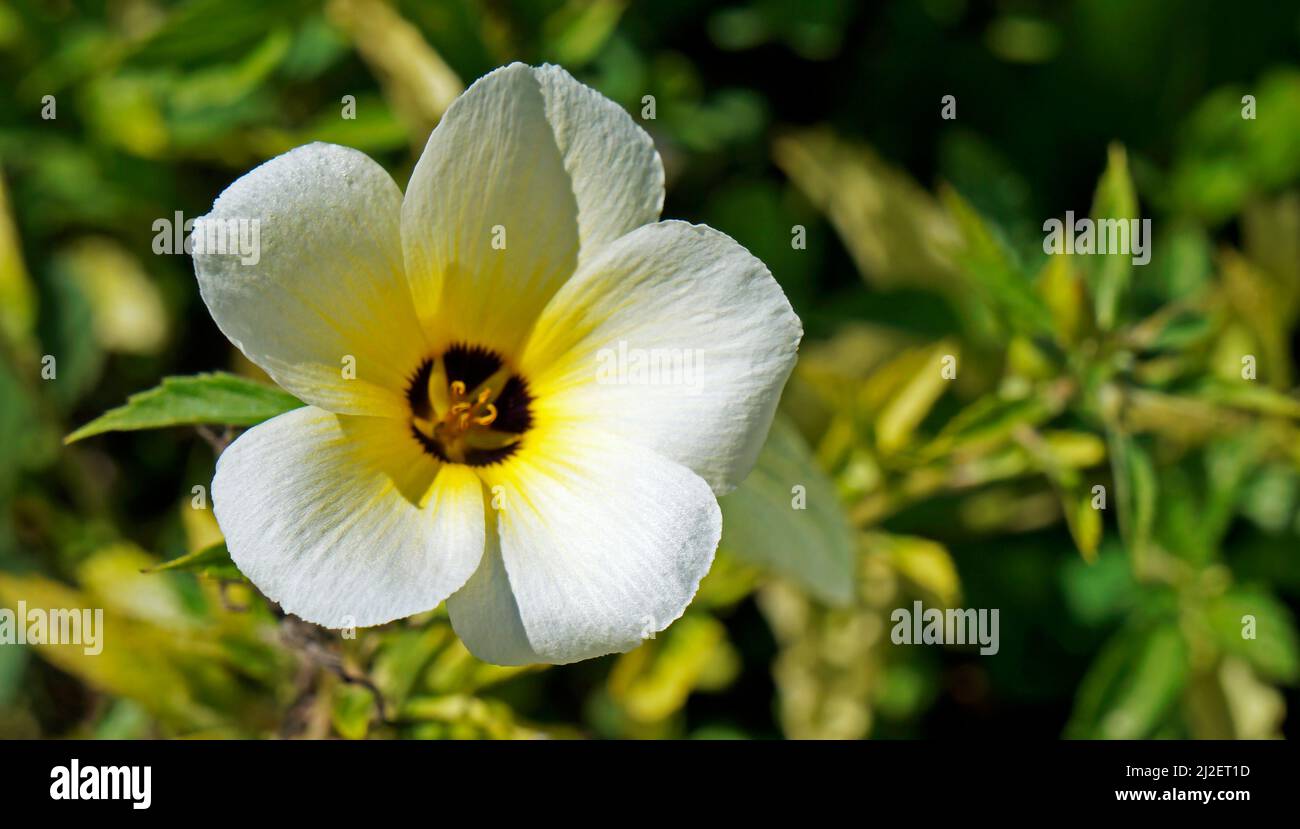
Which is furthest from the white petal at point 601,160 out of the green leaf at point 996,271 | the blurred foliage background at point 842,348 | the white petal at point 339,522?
the green leaf at point 996,271

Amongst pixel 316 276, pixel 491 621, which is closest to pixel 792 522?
pixel 491 621

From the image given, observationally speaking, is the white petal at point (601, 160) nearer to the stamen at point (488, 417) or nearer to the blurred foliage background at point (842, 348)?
the stamen at point (488, 417)

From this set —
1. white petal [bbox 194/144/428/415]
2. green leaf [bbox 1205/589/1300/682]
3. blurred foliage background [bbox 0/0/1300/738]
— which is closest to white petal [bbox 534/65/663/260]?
white petal [bbox 194/144/428/415]

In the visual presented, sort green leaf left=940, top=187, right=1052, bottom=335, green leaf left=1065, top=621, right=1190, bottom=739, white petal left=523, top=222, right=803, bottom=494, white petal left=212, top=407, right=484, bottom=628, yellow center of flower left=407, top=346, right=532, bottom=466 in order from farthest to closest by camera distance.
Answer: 1. green leaf left=1065, top=621, right=1190, bottom=739
2. green leaf left=940, top=187, right=1052, bottom=335
3. yellow center of flower left=407, top=346, right=532, bottom=466
4. white petal left=523, top=222, right=803, bottom=494
5. white petal left=212, top=407, right=484, bottom=628

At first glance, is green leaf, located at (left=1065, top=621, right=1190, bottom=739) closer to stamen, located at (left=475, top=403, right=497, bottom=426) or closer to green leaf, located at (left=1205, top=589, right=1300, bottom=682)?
green leaf, located at (left=1205, top=589, right=1300, bottom=682)

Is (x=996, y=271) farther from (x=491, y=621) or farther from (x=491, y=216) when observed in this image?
(x=491, y=621)

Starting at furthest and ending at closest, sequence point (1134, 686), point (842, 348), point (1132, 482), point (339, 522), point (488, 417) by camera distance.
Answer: point (842, 348), point (1134, 686), point (1132, 482), point (488, 417), point (339, 522)
